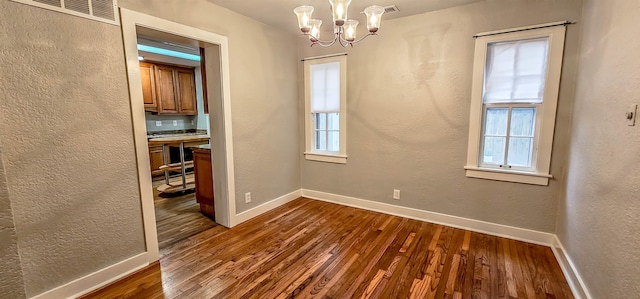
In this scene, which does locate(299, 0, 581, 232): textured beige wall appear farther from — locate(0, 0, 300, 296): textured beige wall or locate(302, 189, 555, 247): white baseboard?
locate(0, 0, 300, 296): textured beige wall

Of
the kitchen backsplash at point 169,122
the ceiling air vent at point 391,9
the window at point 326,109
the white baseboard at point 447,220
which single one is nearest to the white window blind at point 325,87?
the window at point 326,109

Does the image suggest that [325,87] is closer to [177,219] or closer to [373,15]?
[373,15]

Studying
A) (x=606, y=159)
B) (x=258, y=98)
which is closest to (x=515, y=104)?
(x=606, y=159)

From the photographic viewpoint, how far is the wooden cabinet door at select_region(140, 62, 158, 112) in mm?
5227

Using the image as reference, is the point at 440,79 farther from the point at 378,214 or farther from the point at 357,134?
the point at 378,214

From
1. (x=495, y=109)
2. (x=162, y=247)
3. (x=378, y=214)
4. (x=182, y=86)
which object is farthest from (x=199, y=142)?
(x=495, y=109)

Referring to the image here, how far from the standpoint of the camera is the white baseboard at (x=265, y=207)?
10.5ft

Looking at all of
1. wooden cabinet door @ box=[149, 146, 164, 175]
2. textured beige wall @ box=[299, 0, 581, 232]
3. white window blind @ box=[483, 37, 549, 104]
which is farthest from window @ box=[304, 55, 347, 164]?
wooden cabinet door @ box=[149, 146, 164, 175]

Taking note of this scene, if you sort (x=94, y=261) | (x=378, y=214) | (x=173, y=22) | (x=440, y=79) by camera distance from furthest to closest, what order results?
1. (x=378, y=214)
2. (x=440, y=79)
3. (x=173, y=22)
4. (x=94, y=261)

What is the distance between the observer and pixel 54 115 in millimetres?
1771

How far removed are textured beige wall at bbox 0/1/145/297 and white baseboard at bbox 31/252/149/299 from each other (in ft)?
0.14

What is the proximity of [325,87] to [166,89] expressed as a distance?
382cm

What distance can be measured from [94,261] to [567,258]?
12.3 feet

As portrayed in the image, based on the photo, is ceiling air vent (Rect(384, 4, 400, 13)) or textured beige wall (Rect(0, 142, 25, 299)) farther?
ceiling air vent (Rect(384, 4, 400, 13))
